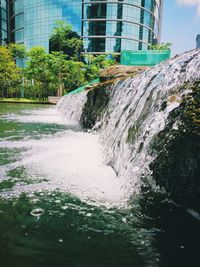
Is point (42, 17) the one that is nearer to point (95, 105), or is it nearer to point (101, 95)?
point (95, 105)

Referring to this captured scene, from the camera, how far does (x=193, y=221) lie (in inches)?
107

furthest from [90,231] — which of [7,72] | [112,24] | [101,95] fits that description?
[112,24]

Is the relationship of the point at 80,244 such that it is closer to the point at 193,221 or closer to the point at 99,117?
the point at 193,221

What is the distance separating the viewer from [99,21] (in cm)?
6116

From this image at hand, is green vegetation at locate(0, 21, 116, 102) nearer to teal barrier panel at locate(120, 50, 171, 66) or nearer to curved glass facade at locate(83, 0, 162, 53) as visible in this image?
curved glass facade at locate(83, 0, 162, 53)

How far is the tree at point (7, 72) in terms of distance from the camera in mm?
44625

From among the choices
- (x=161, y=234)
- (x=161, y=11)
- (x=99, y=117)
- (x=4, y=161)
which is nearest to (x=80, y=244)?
(x=161, y=234)

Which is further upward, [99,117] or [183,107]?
[183,107]

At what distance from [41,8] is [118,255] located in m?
70.7

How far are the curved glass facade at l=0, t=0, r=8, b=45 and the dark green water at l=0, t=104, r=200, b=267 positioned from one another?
77210 mm

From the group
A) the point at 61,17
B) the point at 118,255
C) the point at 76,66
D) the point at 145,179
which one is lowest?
the point at 118,255

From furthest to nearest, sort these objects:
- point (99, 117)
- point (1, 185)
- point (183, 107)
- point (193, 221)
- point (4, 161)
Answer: point (99, 117)
point (4, 161)
point (1, 185)
point (183, 107)
point (193, 221)

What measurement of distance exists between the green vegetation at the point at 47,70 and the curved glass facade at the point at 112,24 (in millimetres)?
11788

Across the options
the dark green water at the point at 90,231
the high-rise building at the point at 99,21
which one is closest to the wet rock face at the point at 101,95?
the dark green water at the point at 90,231
